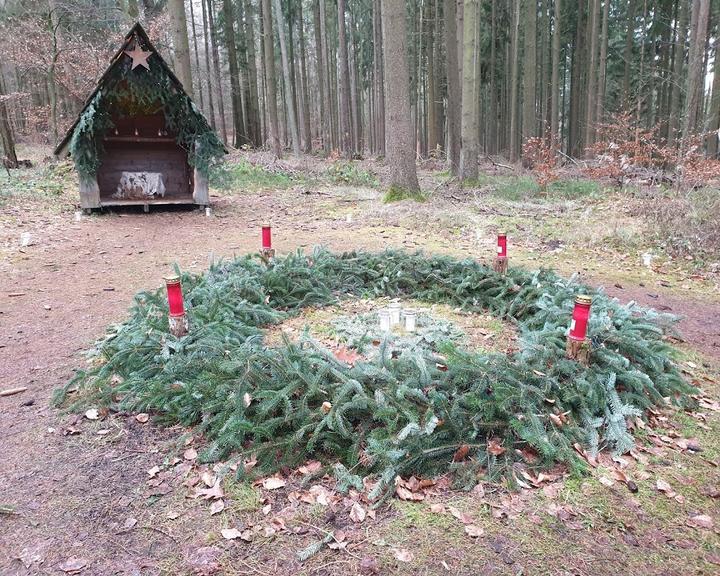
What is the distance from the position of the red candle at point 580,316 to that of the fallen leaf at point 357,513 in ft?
5.98

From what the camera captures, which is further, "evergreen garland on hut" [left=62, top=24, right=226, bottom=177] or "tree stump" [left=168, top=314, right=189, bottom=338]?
"evergreen garland on hut" [left=62, top=24, right=226, bottom=177]

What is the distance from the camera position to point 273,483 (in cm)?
266

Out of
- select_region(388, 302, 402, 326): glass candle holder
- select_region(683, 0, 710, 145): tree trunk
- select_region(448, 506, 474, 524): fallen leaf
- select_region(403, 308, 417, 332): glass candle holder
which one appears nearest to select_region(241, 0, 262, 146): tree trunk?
select_region(683, 0, 710, 145): tree trunk

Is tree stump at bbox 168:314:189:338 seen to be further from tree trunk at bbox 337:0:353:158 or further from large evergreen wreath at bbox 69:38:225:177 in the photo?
tree trunk at bbox 337:0:353:158

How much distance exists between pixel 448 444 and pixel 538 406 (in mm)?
636

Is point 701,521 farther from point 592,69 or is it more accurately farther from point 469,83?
point 592,69

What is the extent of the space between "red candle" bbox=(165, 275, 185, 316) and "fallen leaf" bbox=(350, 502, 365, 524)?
2.06 m

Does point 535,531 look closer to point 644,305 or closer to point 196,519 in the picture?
point 196,519

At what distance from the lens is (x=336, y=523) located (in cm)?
238

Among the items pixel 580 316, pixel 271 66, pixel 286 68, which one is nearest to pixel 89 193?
pixel 580 316

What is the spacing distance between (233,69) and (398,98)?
Result: 1262 centimetres

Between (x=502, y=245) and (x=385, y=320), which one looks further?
(x=502, y=245)

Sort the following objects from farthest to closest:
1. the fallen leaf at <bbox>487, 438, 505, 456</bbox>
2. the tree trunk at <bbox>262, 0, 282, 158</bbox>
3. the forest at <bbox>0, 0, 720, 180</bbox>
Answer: the tree trunk at <bbox>262, 0, 282, 158</bbox>, the forest at <bbox>0, 0, 720, 180</bbox>, the fallen leaf at <bbox>487, 438, 505, 456</bbox>

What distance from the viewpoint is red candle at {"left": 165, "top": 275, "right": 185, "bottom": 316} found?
11.9 ft
